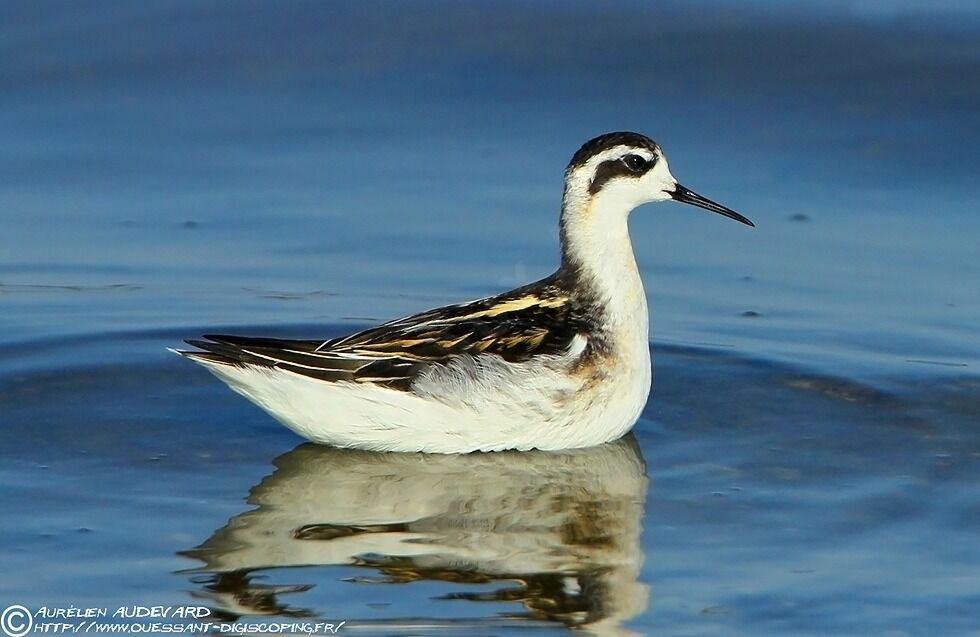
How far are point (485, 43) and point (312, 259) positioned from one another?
13.3 ft

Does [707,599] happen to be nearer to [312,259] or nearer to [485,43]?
[312,259]

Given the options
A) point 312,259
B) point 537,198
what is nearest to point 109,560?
point 312,259

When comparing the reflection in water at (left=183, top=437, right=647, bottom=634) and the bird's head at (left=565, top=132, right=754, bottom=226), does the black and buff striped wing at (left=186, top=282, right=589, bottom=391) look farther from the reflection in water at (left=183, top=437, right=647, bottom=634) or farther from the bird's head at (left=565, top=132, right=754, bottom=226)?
the bird's head at (left=565, top=132, right=754, bottom=226)

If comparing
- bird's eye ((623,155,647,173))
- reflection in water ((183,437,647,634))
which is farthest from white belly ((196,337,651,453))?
bird's eye ((623,155,647,173))

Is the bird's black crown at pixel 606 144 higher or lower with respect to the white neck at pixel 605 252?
higher

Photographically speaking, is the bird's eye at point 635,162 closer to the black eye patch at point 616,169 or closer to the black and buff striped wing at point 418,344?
the black eye patch at point 616,169

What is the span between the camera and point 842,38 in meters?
15.3

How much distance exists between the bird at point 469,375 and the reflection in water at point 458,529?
0.17 m

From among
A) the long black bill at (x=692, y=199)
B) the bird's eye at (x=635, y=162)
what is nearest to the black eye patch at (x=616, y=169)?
the bird's eye at (x=635, y=162)

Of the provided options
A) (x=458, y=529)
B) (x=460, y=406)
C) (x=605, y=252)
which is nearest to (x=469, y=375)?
(x=460, y=406)

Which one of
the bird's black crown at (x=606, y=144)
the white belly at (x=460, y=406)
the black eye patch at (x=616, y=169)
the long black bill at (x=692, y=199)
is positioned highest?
the bird's black crown at (x=606, y=144)

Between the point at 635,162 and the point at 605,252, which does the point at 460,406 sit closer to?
the point at 605,252

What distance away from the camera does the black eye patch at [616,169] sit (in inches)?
385

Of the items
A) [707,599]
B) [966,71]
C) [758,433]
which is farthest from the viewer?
[966,71]
